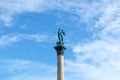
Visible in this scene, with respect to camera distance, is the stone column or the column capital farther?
the column capital

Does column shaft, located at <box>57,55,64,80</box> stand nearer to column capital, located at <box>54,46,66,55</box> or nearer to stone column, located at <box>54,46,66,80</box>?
stone column, located at <box>54,46,66,80</box>

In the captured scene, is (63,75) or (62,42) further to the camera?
A: (62,42)

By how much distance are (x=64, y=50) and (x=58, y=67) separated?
363 centimetres

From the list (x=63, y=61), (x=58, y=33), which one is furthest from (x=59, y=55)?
(x=58, y=33)

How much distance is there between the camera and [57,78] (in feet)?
158

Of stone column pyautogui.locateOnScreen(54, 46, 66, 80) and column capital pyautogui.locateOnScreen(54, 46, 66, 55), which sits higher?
column capital pyautogui.locateOnScreen(54, 46, 66, 55)

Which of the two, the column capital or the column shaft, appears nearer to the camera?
the column shaft

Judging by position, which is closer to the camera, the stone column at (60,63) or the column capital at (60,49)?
the stone column at (60,63)

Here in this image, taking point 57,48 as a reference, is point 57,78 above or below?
below

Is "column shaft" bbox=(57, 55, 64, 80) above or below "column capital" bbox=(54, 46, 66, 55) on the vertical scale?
below

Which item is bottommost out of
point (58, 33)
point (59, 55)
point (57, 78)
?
point (57, 78)

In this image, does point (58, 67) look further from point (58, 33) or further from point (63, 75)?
point (58, 33)

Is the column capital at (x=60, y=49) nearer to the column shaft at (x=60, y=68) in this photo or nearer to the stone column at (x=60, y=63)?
the stone column at (x=60, y=63)

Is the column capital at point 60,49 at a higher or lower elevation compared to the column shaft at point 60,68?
higher
